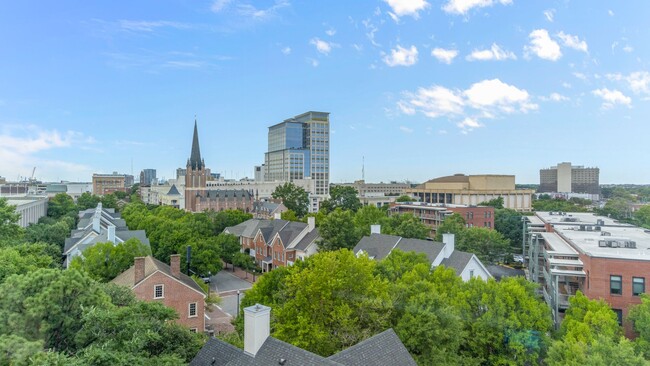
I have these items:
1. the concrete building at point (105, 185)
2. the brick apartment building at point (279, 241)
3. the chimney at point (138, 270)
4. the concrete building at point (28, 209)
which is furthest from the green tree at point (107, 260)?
the concrete building at point (105, 185)

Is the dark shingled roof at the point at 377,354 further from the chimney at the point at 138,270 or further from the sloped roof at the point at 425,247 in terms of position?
the chimney at the point at 138,270

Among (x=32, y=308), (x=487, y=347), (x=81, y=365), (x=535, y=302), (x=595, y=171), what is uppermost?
(x=595, y=171)

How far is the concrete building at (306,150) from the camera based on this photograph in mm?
174375

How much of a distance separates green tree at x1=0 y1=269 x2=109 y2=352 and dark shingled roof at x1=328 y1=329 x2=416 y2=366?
868cm

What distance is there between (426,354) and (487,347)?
4481 mm

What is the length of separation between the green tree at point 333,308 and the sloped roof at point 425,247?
43.1 ft

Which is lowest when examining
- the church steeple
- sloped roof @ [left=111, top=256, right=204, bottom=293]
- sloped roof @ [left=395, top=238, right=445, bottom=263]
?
sloped roof @ [left=111, top=256, right=204, bottom=293]

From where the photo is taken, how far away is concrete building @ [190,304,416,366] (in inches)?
515

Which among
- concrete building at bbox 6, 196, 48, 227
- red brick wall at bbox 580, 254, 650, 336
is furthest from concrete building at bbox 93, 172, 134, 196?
red brick wall at bbox 580, 254, 650, 336

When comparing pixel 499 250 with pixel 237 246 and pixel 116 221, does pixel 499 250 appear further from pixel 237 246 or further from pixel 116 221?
pixel 116 221

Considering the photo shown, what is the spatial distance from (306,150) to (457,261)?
481 feet

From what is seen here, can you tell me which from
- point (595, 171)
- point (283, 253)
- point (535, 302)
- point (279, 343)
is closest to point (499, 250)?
point (283, 253)

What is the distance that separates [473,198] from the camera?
4213 inches

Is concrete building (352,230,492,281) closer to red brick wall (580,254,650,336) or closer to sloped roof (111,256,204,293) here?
red brick wall (580,254,650,336)
